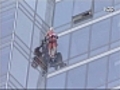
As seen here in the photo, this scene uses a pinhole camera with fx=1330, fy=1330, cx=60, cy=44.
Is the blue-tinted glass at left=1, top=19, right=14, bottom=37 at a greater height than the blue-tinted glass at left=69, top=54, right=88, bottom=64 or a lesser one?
greater

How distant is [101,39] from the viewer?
5091 centimetres

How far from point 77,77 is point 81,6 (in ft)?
14.7

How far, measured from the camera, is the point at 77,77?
163ft

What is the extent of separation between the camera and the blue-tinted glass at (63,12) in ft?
173

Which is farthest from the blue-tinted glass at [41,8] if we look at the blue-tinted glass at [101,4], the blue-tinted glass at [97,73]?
the blue-tinted glass at [97,73]

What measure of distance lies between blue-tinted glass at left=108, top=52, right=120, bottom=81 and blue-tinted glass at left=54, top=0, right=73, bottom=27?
370 centimetres

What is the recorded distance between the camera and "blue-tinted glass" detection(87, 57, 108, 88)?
49.0 m

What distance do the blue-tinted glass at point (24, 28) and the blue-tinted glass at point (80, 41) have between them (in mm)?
1729

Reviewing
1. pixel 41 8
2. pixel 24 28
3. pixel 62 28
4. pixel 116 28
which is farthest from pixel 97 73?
pixel 41 8

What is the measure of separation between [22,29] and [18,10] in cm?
101

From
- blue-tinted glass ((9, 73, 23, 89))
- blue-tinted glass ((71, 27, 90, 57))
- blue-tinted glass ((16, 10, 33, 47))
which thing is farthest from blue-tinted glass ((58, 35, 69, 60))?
blue-tinted glass ((9, 73, 23, 89))

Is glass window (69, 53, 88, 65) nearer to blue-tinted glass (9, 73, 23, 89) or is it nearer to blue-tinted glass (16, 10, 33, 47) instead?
blue-tinted glass (16, 10, 33, 47)

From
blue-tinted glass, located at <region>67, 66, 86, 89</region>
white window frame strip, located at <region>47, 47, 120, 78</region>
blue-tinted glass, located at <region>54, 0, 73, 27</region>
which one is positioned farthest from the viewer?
blue-tinted glass, located at <region>54, 0, 73, 27</region>

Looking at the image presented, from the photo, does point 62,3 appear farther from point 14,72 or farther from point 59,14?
point 14,72
